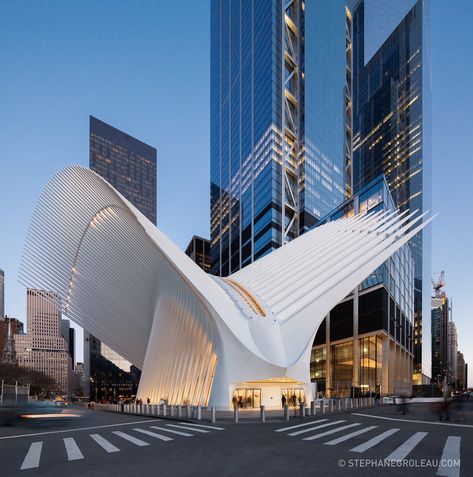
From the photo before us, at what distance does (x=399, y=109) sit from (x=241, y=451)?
14948cm

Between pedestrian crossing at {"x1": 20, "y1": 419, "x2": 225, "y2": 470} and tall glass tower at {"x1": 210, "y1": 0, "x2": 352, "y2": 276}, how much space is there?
67.1 metres

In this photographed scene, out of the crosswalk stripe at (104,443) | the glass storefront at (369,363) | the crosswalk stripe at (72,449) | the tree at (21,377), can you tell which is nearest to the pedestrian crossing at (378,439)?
the crosswalk stripe at (104,443)

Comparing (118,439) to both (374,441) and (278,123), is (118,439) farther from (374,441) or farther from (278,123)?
(278,123)

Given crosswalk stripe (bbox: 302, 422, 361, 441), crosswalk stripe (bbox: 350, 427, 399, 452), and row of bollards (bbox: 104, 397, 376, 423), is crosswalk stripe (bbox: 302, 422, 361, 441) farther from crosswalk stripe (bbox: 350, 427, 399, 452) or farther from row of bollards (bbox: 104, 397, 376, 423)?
row of bollards (bbox: 104, 397, 376, 423)

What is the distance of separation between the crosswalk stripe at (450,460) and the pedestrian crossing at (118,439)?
702 centimetres

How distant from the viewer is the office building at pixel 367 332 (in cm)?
5044

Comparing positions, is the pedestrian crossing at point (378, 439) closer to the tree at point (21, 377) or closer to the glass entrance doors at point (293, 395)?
the glass entrance doors at point (293, 395)

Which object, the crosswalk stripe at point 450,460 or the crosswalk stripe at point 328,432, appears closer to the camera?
the crosswalk stripe at point 450,460

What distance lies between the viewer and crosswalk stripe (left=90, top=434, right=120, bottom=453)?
1118cm

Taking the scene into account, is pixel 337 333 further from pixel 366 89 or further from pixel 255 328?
pixel 366 89

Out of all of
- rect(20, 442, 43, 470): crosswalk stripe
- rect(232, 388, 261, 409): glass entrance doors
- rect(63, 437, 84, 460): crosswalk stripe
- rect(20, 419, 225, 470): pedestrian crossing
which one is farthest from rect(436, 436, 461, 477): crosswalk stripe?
rect(232, 388, 261, 409): glass entrance doors

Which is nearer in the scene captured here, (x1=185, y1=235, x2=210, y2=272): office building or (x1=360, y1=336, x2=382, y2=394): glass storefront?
(x1=360, y1=336, x2=382, y2=394): glass storefront

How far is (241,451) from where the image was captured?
1066cm

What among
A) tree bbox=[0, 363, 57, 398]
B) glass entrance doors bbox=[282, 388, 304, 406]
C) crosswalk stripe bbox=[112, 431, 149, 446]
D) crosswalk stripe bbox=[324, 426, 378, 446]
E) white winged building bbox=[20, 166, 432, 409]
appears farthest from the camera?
tree bbox=[0, 363, 57, 398]
